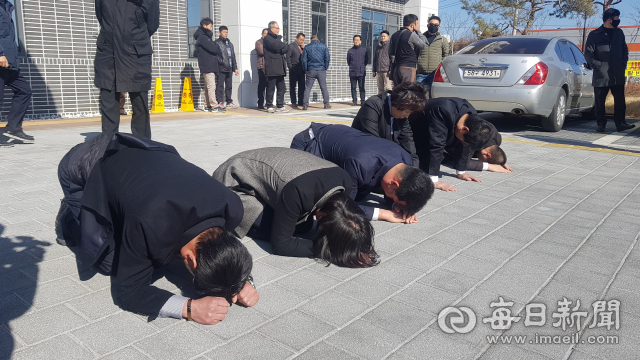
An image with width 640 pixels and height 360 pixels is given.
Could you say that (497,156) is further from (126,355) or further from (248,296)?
(126,355)

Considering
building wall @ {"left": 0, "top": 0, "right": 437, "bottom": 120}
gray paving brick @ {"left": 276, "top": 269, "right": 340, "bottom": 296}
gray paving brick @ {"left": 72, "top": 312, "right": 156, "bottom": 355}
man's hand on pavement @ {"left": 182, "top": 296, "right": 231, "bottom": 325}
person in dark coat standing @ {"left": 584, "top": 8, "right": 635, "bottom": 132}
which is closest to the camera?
gray paving brick @ {"left": 72, "top": 312, "right": 156, "bottom": 355}

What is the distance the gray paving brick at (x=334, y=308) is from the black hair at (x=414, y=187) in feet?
3.11

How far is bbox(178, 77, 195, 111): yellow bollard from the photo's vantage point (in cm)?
1138

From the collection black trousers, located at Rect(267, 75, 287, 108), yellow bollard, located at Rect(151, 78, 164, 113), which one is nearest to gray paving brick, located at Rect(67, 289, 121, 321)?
yellow bollard, located at Rect(151, 78, 164, 113)

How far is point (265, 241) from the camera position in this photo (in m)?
3.44

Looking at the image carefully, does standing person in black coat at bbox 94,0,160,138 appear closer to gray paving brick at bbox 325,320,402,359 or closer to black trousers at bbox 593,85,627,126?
gray paving brick at bbox 325,320,402,359

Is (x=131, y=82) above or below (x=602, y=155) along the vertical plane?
above

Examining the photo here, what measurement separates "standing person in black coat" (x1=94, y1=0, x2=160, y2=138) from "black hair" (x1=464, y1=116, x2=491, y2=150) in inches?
136

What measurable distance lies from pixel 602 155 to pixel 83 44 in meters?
8.77

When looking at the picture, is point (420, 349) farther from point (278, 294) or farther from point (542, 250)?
point (542, 250)

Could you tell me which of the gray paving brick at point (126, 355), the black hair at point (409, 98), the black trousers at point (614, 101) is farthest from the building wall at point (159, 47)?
the gray paving brick at point (126, 355)

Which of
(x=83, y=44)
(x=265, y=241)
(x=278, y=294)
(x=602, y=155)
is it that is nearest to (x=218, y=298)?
(x=278, y=294)

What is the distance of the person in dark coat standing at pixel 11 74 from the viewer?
6238 mm

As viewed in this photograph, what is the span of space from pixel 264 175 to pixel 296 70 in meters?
10.1
